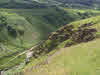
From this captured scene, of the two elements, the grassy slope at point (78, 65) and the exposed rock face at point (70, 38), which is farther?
the exposed rock face at point (70, 38)

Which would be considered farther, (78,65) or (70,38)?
(70,38)

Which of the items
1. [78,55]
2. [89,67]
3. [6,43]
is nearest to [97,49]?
[78,55]

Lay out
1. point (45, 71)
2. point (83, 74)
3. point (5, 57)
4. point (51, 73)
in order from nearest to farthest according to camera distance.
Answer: point (83, 74) → point (51, 73) → point (45, 71) → point (5, 57)

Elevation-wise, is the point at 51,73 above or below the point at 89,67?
below

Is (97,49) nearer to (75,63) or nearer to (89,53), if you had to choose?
(89,53)

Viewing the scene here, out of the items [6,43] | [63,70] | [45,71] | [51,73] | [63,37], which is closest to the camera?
[63,70]

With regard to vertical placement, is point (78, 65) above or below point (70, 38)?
above

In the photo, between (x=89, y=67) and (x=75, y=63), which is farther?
(x=75, y=63)

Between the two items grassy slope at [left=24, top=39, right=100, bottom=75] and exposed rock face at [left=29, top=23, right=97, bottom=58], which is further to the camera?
exposed rock face at [left=29, top=23, right=97, bottom=58]

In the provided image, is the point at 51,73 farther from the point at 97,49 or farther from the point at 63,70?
the point at 97,49

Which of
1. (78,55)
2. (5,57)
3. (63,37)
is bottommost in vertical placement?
(5,57)
